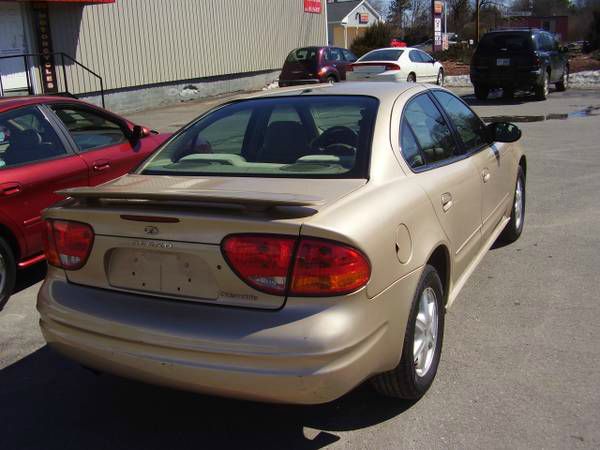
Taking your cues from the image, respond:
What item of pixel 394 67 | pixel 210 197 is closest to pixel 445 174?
pixel 210 197

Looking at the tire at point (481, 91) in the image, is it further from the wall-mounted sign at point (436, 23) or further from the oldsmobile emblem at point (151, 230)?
the oldsmobile emblem at point (151, 230)

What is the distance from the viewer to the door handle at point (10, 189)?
492 centimetres

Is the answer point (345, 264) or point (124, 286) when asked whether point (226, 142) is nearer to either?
point (124, 286)

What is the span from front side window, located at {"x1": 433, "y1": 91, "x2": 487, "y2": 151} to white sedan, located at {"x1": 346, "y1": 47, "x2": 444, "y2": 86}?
14.6m

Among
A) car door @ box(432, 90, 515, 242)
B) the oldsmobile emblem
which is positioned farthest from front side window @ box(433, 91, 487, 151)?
the oldsmobile emblem

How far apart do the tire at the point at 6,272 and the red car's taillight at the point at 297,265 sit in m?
2.96

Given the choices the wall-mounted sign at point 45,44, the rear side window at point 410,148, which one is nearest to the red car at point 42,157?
the rear side window at point 410,148

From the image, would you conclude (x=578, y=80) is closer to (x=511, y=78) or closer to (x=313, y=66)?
(x=511, y=78)

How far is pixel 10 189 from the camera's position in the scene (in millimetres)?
4973

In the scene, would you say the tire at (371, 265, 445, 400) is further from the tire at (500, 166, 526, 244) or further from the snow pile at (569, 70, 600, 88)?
the snow pile at (569, 70, 600, 88)

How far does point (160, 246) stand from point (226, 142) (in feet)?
4.62

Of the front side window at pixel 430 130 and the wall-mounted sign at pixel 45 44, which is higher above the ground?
the wall-mounted sign at pixel 45 44

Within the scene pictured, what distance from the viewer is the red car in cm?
500

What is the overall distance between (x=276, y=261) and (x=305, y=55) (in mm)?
20298
